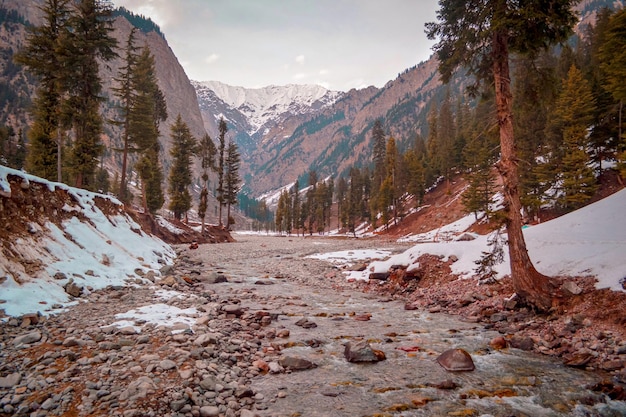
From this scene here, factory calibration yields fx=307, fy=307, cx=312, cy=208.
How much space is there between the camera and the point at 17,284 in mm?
7824

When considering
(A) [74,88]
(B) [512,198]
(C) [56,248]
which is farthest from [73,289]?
(A) [74,88]

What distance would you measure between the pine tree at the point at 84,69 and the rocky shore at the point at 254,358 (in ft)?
79.2

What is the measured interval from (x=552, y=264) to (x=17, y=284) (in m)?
16.2

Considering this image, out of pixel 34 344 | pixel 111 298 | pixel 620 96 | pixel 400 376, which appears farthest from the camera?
pixel 620 96

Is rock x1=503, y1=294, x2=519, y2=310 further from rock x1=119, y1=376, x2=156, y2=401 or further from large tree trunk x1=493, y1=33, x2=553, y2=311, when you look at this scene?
rock x1=119, y1=376, x2=156, y2=401

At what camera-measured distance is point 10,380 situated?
15.6ft

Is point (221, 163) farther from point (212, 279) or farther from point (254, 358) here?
point (254, 358)

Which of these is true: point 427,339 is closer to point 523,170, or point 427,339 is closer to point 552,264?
point 552,264

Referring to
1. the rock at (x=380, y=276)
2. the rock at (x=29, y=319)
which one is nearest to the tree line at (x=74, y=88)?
the rock at (x=29, y=319)

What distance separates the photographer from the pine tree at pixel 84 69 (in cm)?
2620

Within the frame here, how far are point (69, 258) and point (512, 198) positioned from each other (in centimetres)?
1499

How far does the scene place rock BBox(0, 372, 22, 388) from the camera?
4.68 meters

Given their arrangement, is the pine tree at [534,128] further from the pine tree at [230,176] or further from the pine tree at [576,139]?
the pine tree at [230,176]

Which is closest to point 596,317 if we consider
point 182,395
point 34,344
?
point 182,395
